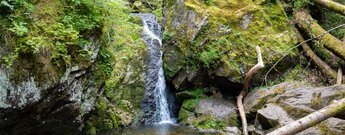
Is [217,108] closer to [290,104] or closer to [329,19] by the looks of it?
[290,104]

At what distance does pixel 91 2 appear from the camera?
670 centimetres

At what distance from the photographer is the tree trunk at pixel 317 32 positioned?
9.92 metres

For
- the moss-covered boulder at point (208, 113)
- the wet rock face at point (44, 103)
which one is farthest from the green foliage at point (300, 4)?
the wet rock face at point (44, 103)

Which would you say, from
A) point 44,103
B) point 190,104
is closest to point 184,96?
point 190,104

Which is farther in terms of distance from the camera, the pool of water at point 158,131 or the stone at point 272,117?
the pool of water at point 158,131

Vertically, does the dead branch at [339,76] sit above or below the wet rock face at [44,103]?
below

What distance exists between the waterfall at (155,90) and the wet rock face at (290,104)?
9.26ft

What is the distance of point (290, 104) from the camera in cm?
740

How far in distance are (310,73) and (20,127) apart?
8951mm

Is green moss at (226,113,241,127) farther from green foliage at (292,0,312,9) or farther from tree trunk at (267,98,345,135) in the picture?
tree trunk at (267,98,345,135)

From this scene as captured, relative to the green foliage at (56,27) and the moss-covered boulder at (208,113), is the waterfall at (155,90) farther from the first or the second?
the green foliage at (56,27)

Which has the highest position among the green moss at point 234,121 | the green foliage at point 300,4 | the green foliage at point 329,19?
the green foliage at point 300,4

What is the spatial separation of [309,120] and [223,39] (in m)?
7.10

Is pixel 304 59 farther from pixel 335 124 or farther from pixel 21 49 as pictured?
pixel 21 49
